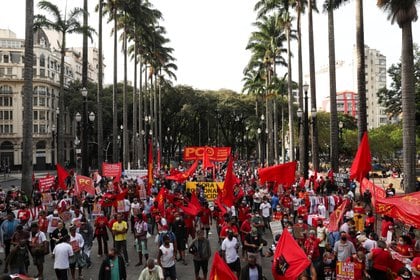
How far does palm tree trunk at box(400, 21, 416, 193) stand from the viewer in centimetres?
1750

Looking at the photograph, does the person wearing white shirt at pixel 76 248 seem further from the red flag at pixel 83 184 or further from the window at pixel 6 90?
the window at pixel 6 90

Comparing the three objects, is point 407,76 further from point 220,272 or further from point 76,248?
point 76,248

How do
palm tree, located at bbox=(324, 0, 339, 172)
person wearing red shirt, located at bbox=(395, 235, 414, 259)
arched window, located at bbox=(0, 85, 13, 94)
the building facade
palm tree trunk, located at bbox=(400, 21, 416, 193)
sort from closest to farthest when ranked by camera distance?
person wearing red shirt, located at bbox=(395, 235, 414, 259), palm tree trunk, located at bbox=(400, 21, 416, 193), palm tree, located at bbox=(324, 0, 339, 172), the building facade, arched window, located at bbox=(0, 85, 13, 94)

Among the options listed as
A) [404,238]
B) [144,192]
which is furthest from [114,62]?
[404,238]

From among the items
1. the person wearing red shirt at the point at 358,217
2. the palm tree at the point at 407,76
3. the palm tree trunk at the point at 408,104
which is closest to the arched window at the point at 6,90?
the palm tree at the point at 407,76

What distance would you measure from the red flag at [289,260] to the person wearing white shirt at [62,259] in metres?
4.61

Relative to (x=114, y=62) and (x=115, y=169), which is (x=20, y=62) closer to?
(x=114, y=62)

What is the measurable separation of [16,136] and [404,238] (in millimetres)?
82650

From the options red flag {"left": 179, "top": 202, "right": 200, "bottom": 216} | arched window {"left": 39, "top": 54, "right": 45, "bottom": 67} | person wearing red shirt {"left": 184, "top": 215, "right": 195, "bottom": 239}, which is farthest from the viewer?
arched window {"left": 39, "top": 54, "right": 45, "bottom": 67}

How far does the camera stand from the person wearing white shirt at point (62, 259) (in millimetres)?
10141

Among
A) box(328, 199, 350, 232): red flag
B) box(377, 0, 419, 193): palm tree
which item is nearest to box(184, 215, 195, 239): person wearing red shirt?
box(328, 199, 350, 232): red flag

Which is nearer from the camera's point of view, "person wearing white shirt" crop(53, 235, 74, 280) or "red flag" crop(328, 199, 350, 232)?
"person wearing white shirt" crop(53, 235, 74, 280)

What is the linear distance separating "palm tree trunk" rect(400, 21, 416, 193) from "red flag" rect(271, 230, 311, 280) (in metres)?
10.7

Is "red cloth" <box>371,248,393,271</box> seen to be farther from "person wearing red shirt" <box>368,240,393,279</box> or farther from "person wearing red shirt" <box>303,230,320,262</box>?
"person wearing red shirt" <box>303,230,320,262</box>
